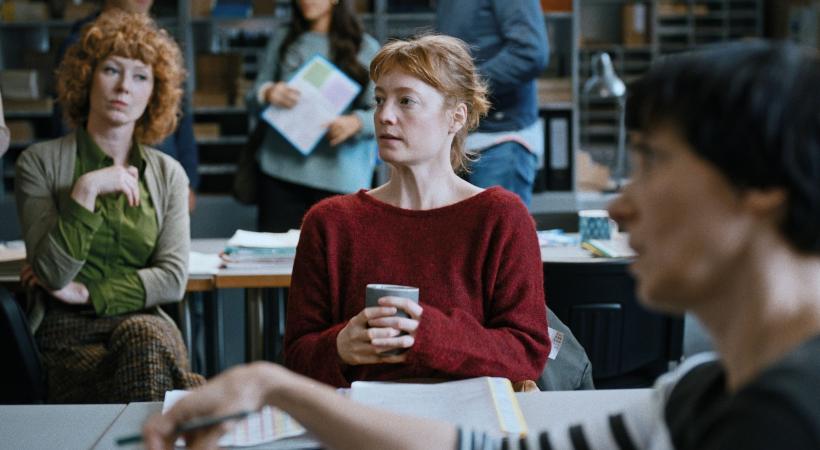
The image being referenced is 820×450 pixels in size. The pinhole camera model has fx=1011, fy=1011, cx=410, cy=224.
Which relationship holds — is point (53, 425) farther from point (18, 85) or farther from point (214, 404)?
point (18, 85)

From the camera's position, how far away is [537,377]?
1.79 metres

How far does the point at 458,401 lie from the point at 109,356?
1.18 m

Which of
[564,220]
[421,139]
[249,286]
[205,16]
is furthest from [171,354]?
[205,16]

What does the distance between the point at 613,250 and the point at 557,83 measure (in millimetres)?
3182

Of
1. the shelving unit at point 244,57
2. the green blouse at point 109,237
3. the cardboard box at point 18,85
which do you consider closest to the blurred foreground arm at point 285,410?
the green blouse at point 109,237

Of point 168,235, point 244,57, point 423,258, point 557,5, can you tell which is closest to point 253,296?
point 168,235

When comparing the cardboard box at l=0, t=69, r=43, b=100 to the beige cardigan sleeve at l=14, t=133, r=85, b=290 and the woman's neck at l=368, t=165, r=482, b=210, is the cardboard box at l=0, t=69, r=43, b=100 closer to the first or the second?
the beige cardigan sleeve at l=14, t=133, r=85, b=290

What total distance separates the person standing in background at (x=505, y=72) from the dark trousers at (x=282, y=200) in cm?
71

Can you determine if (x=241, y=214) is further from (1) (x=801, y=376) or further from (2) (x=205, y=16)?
(1) (x=801, y=376)

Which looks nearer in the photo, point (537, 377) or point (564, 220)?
point (537, 377)

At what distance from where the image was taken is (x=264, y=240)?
3125 mm

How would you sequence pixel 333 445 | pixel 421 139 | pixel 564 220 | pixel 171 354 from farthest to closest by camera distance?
pixel 564 220, pixel 171 354, pixel 421 139, pixel 333 445

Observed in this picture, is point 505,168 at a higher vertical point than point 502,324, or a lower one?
higher

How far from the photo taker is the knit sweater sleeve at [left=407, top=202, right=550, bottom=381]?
65.2 inches
